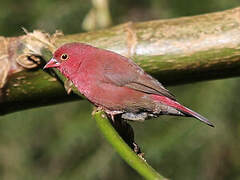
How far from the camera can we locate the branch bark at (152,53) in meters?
2.56

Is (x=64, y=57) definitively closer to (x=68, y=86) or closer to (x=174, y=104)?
(x=68, y=86)

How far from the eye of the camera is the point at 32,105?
8.66 feet

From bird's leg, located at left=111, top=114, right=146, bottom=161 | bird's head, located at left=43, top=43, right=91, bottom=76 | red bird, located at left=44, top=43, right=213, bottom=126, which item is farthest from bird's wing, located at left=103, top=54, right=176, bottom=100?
bird's leg, located at left=111, top=114, right=146, bottom=161

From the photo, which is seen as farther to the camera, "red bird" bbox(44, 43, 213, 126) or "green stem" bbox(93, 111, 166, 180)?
"red bird" bbox(44, 43, 213, 126)

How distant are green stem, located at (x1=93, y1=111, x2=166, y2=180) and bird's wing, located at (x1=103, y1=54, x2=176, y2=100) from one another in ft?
2.12

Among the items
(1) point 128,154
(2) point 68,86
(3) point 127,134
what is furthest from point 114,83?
(1) point 128,154

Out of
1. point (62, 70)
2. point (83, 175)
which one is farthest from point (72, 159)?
point (62, 70)

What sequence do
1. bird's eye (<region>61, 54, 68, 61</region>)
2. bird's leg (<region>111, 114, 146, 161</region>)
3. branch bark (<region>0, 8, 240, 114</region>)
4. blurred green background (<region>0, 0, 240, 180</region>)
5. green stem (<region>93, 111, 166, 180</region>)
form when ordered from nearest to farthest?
green stem (<region>93, 111, 166, 180</region>), bird's leg (<region>111, 114, 146, 161</region>), branch bark (<region>0, 8, 240, 114</region>), bird's eye (<region>61, 54, 68, 61</region>), blurred green background (<region>0, 0, 240, 180</region>)

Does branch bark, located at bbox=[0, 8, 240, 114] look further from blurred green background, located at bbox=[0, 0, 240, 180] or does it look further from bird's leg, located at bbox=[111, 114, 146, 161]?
blurred green background, located at bbox=[0, 0, 240, 180]

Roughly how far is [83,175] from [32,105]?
3.46ft

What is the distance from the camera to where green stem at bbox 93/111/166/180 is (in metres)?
1.52

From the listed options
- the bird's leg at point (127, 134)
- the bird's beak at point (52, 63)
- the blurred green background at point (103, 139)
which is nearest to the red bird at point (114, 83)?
the bird's beak at point (52, 63)

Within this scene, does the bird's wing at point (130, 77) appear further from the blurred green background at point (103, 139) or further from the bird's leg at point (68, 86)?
the blurred green background at point (103, 139)

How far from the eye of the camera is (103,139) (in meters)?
3.57
